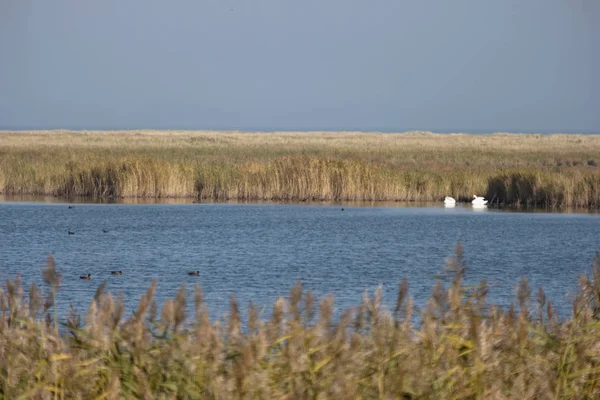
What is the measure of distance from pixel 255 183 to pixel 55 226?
9475mm

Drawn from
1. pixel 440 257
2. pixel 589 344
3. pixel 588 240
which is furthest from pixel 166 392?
pixel 588 240

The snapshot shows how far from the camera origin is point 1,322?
17.1 ft

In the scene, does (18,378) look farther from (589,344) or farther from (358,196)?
(358,196)

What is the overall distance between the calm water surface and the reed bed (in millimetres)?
6424

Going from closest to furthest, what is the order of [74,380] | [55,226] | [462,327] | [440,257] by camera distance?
[74,380] → [462,327] → [440,257] → [55,226]

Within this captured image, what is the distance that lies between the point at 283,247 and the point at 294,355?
54.9 ft

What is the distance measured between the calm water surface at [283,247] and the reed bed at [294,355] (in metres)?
6.42

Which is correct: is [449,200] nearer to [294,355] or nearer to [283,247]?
[283,247]

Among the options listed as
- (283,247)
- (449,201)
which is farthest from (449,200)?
(283,247)

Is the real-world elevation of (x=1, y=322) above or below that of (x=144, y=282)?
above

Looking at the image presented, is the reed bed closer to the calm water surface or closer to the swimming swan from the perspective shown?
the calm water surface

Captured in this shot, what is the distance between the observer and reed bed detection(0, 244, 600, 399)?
174 inches

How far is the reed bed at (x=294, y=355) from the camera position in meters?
4.42

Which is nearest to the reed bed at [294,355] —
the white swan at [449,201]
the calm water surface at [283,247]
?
the calm water surface at [283,247]
